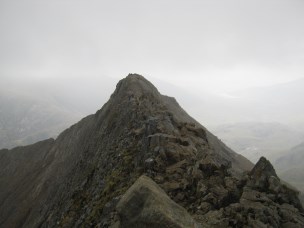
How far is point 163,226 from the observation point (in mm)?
13258

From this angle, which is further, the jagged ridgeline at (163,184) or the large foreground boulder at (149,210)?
the jagged ridgeline at (163,184)

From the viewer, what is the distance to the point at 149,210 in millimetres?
13797

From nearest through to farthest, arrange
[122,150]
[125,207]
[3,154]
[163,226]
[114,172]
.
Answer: [163,226]
[125,207]
[114,172]
[122,150]
[3,154]

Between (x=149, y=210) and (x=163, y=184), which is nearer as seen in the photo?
(x=149, y=210)

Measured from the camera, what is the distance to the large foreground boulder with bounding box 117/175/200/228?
1342 centimetres

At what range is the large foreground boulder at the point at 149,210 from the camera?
1342 centimetres

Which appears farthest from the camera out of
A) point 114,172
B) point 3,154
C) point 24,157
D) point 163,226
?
point 3,154

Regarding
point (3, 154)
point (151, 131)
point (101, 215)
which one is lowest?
point (3, 154)

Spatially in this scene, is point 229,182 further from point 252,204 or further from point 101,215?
point 101,215

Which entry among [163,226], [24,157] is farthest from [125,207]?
[24,157]

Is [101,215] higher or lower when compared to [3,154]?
higher

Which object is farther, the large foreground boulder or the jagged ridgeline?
the jagged ridgeline

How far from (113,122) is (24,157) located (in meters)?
70.9

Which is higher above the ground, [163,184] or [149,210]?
[149,210]
